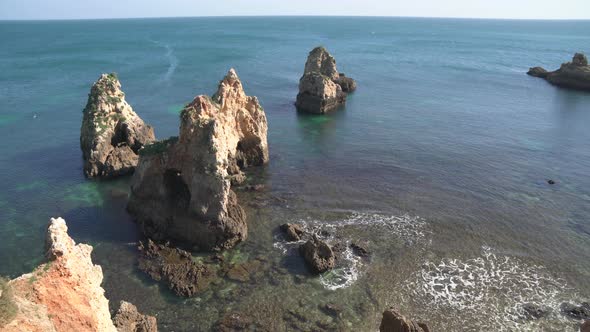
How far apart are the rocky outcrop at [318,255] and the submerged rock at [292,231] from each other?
2189mm

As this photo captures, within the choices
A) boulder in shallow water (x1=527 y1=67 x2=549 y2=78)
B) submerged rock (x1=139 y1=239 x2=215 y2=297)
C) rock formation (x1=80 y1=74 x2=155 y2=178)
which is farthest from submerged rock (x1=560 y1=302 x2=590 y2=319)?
boulder in shallow water (x1=527 y1=67 x2=549 y2=78)

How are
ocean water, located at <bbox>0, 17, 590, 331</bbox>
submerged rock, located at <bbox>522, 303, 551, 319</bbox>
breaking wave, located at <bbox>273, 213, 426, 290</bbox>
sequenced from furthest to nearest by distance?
breaking wave, located at <bbox>273, 213, 426, 290</bbox> < ocean water, located at <bbox>0, 17, 590, 331</bbox> < submerged rock, located at <bbox>522, 303, 551, 319</bbox>

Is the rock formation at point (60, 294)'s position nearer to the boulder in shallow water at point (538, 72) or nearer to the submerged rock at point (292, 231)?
the submerged rock at point (292, 231)

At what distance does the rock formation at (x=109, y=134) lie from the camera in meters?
47.1

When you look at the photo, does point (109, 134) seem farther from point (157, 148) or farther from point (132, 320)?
point (132, 320)

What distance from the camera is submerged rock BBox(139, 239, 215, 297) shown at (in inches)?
1198

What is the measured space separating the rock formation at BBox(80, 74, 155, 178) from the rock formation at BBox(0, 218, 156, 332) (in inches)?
1154

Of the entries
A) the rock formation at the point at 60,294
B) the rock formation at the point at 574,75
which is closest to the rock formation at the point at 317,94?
the rock formation at the point at 60,294

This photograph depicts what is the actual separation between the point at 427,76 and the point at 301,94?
52971 mm

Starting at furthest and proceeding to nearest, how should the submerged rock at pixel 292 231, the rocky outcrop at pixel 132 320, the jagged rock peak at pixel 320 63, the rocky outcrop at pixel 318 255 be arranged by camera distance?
the jagged rock peak at pixel 320 63 → the submerged rock at pixel 292 231 → the rocky outcrop at pixel 318 255 → the rocky outcrop at pixel 132 320

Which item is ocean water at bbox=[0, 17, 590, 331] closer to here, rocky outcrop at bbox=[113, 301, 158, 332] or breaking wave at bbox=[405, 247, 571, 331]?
breaking wave at bbox=[405, 247, 571, 331]

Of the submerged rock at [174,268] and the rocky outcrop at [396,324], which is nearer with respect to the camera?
the rocky outcrop at [396,324]

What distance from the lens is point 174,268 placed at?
32062mm

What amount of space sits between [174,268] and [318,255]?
36.6 feet
